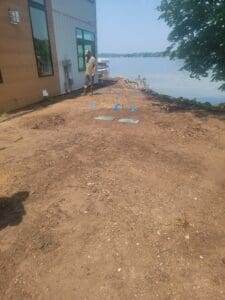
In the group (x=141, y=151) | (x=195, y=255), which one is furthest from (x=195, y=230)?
(x=141, y=151)

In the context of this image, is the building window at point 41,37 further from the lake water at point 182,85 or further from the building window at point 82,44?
the lake water at point 182,85

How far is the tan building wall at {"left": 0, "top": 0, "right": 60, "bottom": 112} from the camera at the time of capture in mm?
7410

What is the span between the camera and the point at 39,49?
941 cm

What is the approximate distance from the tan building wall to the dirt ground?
2782 mm

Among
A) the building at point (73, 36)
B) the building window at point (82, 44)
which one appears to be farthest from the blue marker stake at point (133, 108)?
the building window at point (82, 44)

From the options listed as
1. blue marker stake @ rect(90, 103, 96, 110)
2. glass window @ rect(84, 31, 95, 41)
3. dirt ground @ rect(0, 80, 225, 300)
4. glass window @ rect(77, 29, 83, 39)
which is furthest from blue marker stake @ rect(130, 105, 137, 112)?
glass window @ rect(84, 31, 95, 41)

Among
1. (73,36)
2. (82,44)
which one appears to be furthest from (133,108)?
(82,44)

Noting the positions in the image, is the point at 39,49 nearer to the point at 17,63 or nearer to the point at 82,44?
the point at 17,63

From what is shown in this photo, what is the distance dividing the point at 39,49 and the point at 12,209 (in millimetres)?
7930

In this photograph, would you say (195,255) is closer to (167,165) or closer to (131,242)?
(131,242)

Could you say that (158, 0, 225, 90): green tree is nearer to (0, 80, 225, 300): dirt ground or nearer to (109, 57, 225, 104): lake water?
(109, 57, 225, 104): lake water

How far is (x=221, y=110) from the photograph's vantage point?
8469 millimetres

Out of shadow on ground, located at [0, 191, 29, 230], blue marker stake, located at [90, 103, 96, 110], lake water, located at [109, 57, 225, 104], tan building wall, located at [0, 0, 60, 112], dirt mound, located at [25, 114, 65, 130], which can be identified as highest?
tan building wall, located at [0, 0, 60, 112]

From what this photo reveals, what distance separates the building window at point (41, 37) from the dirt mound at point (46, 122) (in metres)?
3.09
